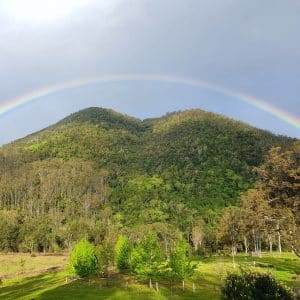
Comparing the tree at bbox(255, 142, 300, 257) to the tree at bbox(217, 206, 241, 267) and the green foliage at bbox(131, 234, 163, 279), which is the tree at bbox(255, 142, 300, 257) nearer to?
the tree at bbox(217, 206, 241, 267)

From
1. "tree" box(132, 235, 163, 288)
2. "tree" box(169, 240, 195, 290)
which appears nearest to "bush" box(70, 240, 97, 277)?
"tree" box(132, 235, 163, 288)

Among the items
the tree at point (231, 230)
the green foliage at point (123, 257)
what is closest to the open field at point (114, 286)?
the green foliage at point (123, 257)

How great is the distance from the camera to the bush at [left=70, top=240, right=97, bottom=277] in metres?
103

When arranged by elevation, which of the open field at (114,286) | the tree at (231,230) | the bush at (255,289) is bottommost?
the open field at (114,286)

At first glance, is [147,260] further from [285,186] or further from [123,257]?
[285,186]

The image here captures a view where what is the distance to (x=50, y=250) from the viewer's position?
194750 millimetres

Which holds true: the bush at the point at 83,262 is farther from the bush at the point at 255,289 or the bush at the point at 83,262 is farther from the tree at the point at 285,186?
the bush at the point at 255,289

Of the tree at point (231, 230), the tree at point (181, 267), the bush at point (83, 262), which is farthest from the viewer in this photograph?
the tree at point (231, 230)

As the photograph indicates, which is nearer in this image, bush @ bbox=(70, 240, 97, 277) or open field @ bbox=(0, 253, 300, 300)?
open field @ bbox=(0, 253, 300, 300)

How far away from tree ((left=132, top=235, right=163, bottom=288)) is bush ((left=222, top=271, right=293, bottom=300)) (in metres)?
54.7

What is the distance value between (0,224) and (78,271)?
345 feet

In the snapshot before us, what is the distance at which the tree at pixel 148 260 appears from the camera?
288 feet

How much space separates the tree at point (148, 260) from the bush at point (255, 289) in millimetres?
54738

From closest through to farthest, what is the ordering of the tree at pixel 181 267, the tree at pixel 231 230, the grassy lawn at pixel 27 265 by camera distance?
the tree at pixel 181 267 < the tree at pixel 231 230 < the grassy lawn at pixel 27 265
